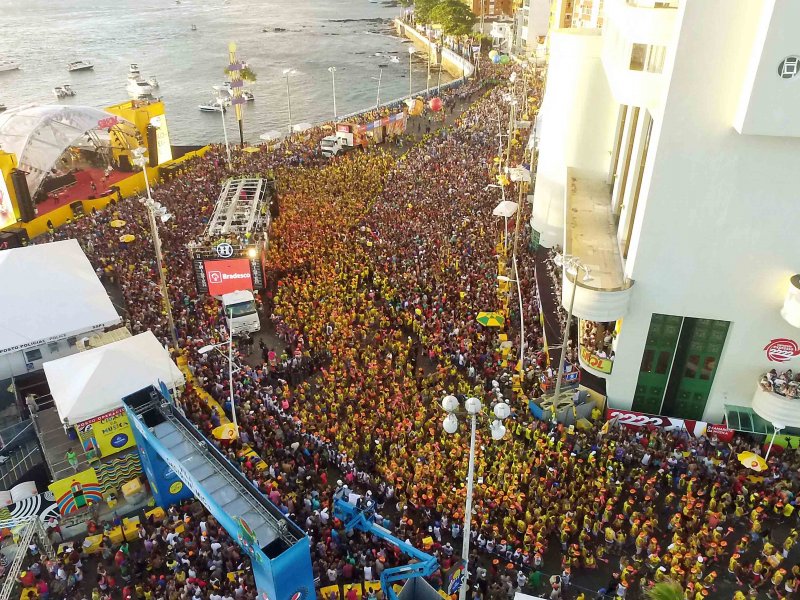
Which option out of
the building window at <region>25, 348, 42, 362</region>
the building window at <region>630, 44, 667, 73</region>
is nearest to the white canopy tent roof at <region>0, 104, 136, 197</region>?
the building window at <region>25, 348, 42, 362</region>

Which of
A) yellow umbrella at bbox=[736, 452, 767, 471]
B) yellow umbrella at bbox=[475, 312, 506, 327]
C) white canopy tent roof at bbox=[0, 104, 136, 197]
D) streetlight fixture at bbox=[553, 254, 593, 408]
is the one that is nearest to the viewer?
yellow umbrella at bbox=[736, 452, 767, 471]

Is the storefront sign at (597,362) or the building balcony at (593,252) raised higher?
the building balcony at (593,252)

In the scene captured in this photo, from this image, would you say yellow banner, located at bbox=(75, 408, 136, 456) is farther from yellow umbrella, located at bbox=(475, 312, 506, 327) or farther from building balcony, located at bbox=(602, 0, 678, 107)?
building balcony, located at bbox=(602, 0, 678, 107)

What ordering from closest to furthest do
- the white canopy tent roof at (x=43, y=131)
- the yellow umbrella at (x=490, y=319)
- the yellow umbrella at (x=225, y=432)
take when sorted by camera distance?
the yellow umbrella at (x=225, y=432), the yellow umbrella at (x=490, y=319), the white canopy tent roof at (x=43, y=131)

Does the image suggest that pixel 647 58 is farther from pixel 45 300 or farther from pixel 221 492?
pixel 45 300

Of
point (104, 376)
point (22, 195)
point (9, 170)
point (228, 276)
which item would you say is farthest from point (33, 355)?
point (9, 170)

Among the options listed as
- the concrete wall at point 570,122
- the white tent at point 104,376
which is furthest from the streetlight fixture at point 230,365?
the concrete wall at point 570,122

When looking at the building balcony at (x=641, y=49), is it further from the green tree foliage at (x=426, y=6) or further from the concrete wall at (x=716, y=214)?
the green tree foliage at (x=426, y=6)

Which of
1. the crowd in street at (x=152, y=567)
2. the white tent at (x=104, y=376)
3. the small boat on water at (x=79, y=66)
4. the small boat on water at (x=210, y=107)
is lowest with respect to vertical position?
the small boat on water at (x=210, y=107)
